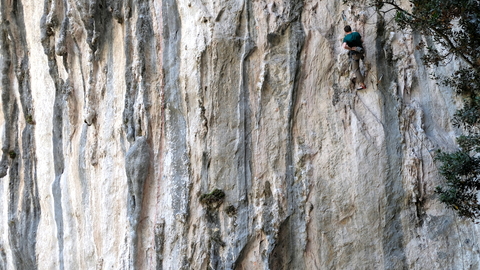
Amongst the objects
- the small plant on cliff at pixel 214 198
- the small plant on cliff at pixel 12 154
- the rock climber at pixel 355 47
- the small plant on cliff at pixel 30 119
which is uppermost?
the small plant on cliff at pixel 30 119

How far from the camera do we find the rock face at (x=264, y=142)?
10812 mm

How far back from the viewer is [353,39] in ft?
36.1

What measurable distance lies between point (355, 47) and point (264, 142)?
3258 mm

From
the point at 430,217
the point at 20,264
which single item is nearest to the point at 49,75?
the point at 20,264

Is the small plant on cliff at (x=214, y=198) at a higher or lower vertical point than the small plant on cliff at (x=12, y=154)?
lower

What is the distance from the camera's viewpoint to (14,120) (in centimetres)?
1830

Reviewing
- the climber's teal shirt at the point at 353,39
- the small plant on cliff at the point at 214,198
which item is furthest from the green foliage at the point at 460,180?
the small plant on cliff at the point at 214,198

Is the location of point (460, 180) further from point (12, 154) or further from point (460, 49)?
point (12, 154)

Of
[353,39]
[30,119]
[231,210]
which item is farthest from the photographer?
[30,119]

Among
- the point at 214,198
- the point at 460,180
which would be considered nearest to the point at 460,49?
the point at 460,180

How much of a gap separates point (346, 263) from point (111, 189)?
6.86 meters

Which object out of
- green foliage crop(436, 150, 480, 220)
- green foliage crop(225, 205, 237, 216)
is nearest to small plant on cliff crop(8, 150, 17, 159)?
green foliage crop(225, 205, 237, 216)

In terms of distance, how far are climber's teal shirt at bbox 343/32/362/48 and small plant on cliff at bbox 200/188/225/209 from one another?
4.90 metres

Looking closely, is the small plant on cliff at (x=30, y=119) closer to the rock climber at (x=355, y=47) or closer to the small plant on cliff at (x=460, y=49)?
the rock climber at (x=355, y=47)
